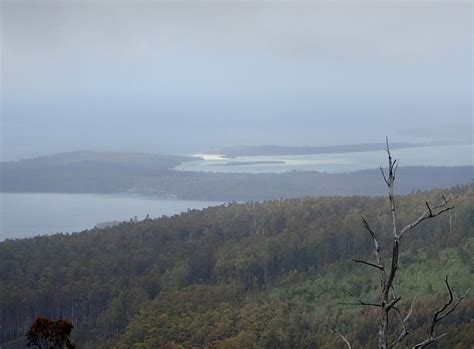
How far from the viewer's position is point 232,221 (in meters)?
34.4

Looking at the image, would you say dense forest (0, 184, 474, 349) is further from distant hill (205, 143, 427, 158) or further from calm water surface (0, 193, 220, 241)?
distant hill (205, 143, 427, 158)

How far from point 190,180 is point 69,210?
12.4 metres

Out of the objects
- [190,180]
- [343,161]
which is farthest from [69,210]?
[343,161]

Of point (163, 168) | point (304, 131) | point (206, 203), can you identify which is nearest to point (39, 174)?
point (163, 168)

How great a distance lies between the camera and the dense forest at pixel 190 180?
188ft

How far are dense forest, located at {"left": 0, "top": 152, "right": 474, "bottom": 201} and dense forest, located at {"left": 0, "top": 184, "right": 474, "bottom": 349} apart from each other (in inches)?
882

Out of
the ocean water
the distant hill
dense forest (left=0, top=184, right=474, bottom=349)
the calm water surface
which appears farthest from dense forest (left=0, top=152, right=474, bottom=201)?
dense forest (left=0, top=184, right=474, bottom=349)

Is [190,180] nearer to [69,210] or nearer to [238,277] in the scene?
[69,210]

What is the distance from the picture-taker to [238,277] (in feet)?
91.1

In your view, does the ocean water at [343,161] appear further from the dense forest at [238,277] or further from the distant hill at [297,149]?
the dense forest at [238,277]

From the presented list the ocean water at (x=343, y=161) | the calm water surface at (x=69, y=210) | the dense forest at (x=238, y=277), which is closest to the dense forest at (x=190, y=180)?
the calm water surface at (x=69, y=210)

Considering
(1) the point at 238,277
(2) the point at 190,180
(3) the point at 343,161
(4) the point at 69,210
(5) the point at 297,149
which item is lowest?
(1) the point at 238,277

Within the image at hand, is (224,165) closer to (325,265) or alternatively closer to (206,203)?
(206,203)

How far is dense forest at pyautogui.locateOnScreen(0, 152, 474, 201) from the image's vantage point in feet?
188
